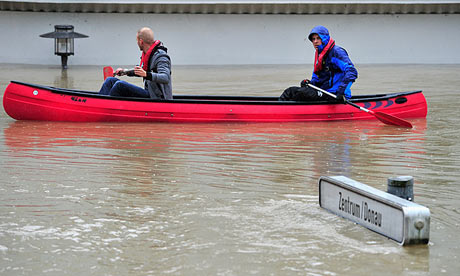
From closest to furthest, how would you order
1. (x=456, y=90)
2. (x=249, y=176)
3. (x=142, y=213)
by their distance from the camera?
1. (x=142, y=213)
2. (x=249, y=176)
3. (x=456, y=90)

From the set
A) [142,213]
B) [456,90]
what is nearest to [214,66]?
[456,90]

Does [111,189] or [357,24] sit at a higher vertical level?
[357,24]

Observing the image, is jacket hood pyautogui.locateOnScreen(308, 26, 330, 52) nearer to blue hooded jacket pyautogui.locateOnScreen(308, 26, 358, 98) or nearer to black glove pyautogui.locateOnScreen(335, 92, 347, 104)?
blue hooded jacket pyautogui.locateOnScreen(308, 26, 358, 98)

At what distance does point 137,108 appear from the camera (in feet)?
37.5

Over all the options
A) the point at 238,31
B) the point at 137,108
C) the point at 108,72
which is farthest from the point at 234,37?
the point at 137,108

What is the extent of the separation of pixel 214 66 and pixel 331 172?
1766 cm

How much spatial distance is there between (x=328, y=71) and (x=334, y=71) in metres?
0.08

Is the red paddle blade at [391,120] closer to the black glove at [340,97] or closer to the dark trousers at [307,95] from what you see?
the black glove at [340,97]

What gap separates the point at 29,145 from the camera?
9.40m

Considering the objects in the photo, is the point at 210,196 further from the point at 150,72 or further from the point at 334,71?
the point at 334,71

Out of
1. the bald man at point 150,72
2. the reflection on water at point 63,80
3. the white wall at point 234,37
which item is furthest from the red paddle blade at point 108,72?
the white wall at point 234,37

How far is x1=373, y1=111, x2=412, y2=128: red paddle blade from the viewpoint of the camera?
11.3 meters

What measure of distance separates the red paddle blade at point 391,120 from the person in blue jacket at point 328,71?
0.55 metres

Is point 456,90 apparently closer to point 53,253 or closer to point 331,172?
point 331,172
